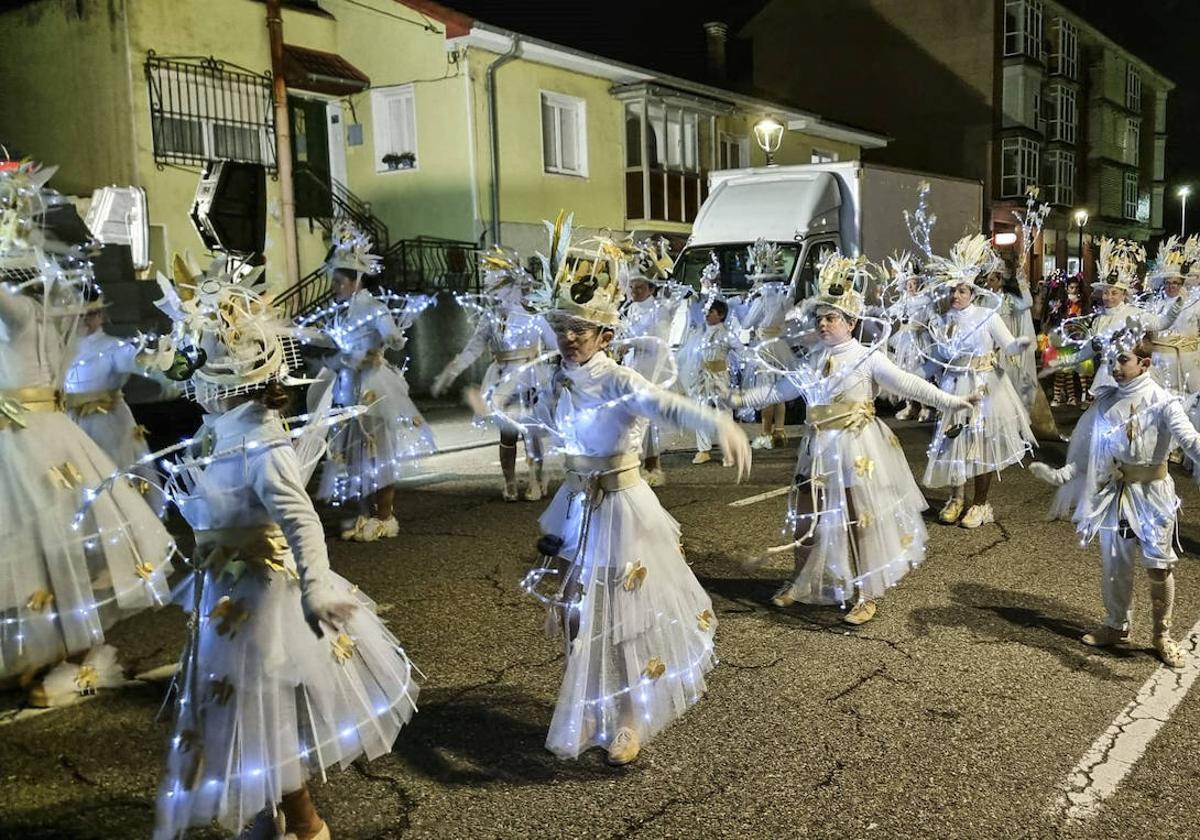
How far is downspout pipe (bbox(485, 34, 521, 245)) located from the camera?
2017 cm

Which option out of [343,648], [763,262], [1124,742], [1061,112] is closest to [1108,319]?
[1124,742]

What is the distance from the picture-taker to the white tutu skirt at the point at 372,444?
8.27 metres

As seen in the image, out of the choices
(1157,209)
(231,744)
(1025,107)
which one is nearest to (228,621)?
(231,744)

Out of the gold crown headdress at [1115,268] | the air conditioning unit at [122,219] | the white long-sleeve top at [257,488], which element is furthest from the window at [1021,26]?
the white long-sleeve top at [257,488]

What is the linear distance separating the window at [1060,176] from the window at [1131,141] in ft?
24.5

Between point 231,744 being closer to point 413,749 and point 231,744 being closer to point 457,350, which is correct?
point 413,749

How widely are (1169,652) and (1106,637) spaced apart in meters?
0.33

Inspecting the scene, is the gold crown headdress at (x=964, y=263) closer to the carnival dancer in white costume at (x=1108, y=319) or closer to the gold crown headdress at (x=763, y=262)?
the carnival dancer in white costume at (x=1108, y=319)

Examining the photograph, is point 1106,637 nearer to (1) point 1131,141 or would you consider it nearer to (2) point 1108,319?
(2) point 1108,319

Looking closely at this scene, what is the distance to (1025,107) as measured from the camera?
138 feet

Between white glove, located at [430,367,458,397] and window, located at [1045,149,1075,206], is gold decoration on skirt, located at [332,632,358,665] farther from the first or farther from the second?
window, located at [1045,149,1075,206]

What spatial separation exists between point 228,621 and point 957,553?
5.83 metres

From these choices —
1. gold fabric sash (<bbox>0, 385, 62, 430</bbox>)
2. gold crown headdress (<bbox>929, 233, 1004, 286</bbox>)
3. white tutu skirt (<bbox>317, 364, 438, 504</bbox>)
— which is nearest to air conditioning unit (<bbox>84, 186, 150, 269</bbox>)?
white tutu skirt (<bbox>317, 364, 438, 504</bbox>)

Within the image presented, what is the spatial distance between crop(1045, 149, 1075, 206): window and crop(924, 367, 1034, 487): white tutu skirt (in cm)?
4194
